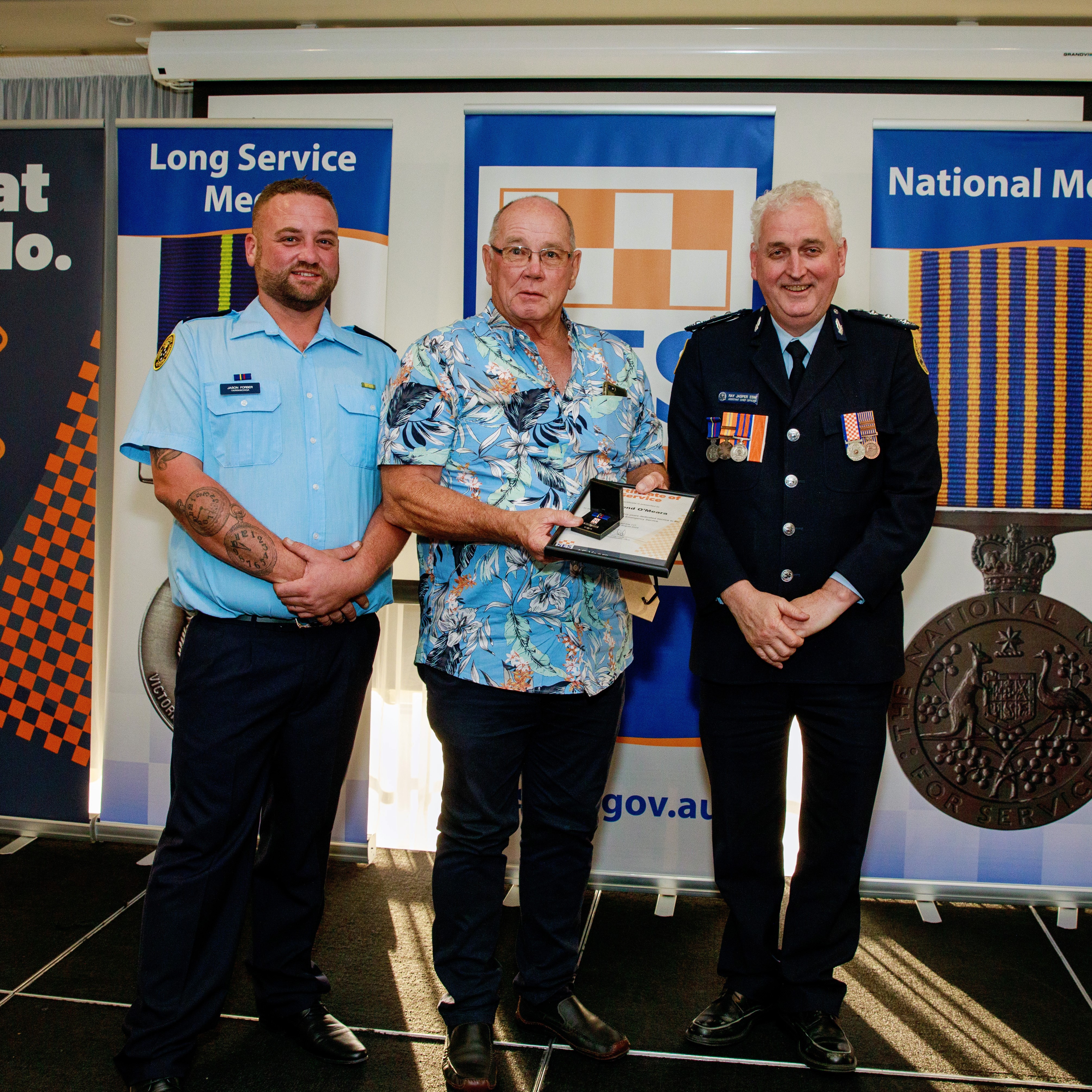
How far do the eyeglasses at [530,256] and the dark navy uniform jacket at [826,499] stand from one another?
0.41m

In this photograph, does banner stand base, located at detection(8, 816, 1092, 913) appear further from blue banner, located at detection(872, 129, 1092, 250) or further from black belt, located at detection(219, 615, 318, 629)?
blue banner, located at detection(872, 129, 1092, 250)

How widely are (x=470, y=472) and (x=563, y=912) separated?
935 millimetres

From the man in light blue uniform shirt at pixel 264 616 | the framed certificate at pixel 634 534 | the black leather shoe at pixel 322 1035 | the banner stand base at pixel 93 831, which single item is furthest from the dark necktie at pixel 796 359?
the banner stand base at pixel 93 831

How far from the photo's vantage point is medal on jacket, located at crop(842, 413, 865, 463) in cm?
186

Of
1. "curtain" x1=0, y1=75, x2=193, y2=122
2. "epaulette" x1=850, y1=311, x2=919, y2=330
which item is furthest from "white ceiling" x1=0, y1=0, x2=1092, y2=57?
"epaulette" x1=850, y1=311, x2=919, y2=330

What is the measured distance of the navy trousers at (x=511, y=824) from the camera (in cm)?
179

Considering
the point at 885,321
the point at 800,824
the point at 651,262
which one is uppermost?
the point at 651,262

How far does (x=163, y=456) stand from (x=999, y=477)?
2.21 m

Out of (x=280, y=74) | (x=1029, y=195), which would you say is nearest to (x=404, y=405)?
(x=280, y=74)

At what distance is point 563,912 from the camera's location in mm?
1930

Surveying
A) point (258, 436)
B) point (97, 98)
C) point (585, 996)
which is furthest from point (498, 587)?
point (97, 98)

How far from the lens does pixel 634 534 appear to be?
1701 mm

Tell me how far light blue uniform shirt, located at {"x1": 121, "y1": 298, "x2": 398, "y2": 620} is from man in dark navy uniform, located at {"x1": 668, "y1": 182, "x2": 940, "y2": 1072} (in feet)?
2.30

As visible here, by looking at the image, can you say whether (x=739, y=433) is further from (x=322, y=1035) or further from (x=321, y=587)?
(x=322, y=1035)
